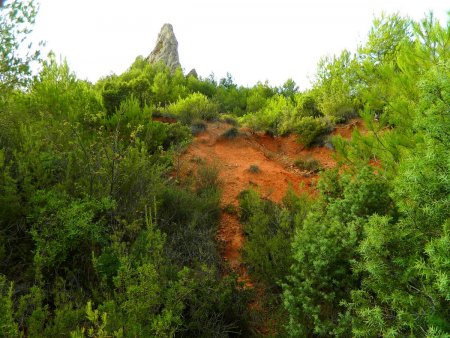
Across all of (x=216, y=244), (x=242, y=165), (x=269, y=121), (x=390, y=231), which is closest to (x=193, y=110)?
(x=269, y=121)

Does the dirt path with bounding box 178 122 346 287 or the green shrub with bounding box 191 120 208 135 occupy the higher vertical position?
the green shrub with bounding box 191 120 208 135

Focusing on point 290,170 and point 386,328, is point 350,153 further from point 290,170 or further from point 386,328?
point 290,170

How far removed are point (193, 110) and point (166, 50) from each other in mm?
17408

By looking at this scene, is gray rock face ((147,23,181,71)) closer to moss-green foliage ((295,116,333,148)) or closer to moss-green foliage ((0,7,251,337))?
moss-green foliage ((295,116,333,148))

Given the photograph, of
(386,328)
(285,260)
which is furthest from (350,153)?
(386,328)

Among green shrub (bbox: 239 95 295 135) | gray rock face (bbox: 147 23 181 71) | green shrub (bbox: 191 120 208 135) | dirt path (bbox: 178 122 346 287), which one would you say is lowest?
dirt path (bbox: 178 122 346 287)

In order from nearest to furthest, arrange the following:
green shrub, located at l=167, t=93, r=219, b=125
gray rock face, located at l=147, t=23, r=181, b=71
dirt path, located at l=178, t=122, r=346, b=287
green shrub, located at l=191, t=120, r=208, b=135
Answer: dirt path, located at l=178, t=122, r=346, b=287, green shrub, located at l=191, t=120, r=208, b=135, green shrub, located at l=167, t=93, r=219, b=125, gray rock face, located at l=147, t=23, r=181, b=71

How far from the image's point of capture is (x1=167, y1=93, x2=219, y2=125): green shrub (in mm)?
11898

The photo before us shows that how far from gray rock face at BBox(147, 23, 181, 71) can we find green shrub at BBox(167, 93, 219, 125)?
14.3 m

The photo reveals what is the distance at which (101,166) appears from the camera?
453cm

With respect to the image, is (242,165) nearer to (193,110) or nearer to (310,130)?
(193,110)

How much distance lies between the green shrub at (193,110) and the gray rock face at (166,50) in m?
14.3

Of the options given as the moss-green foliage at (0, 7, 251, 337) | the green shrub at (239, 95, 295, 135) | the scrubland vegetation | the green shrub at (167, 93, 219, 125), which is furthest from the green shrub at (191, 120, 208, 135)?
the moss-green foliage at (0, 7, 251, 337)

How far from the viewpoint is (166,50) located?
27.7 meters
